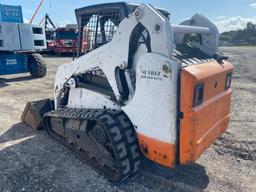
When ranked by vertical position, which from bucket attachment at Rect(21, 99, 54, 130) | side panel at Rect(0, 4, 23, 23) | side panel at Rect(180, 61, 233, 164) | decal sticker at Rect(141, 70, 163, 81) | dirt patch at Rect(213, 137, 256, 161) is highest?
side panel at Rect(0, 4, 23, 23)

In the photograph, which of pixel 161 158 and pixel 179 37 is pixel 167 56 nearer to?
pixel 161 158

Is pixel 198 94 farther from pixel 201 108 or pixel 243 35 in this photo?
pixel 243 35

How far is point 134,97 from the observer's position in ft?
9.48

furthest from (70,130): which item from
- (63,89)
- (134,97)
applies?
(134,97)

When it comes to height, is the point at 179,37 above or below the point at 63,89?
above

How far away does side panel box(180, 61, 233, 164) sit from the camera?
2.50 m

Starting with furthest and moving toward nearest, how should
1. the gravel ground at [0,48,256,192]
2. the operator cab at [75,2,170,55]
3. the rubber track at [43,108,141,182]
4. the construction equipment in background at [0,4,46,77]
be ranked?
the construction equipment in background at [0,4,46,77] < the operator cab at [75,2,170,55] < the gravel ground at [0,48,256,192] < the rubber track at [43,108,141,182]

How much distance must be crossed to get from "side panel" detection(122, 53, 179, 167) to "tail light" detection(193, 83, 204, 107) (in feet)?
0.72

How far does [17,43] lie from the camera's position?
8.75m

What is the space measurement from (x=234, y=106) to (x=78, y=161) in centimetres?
433

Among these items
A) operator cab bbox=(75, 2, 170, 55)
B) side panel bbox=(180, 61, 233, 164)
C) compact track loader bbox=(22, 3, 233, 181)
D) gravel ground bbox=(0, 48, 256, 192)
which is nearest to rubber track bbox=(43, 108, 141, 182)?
compact track loader bbox=(22, 3, 233, 181)

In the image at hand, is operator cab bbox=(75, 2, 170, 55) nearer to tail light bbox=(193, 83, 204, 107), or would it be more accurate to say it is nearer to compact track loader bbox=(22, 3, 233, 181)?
compact track loader bbox=(22, 3, 233, 181)

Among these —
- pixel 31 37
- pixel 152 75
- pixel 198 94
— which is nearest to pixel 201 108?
pixel 198 94

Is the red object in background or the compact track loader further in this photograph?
the red object in background
